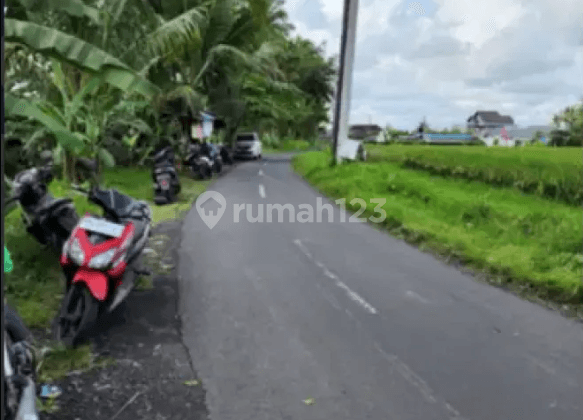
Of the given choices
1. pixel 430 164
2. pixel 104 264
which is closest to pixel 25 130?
pixel 104 264

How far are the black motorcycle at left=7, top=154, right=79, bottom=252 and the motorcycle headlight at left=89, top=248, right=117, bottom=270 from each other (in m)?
1.72

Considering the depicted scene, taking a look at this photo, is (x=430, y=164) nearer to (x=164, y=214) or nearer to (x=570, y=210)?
(x=570, y=210)

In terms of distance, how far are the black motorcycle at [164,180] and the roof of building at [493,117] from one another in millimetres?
88034

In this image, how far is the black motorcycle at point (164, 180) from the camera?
48.8ft

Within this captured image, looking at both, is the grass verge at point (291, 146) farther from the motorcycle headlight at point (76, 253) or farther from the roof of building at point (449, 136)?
the motorcycle headlight at point (76, 253)

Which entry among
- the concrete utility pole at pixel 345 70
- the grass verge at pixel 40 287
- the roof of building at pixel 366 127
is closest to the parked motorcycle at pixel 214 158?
the concrete utility pole at pixel 345 70

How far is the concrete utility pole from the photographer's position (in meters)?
20.7

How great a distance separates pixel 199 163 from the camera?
21.8 meters

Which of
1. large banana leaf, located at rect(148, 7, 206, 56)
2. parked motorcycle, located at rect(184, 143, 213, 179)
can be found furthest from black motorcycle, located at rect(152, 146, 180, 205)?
parked motorcycle, located at rect(184, 143, 213, 179)

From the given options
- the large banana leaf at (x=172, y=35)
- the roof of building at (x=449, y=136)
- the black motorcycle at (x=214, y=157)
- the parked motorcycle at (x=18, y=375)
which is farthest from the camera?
the roof of building at (x=449, y=136)

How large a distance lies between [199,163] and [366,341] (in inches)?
671

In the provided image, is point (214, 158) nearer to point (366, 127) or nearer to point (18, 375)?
point (18, 375)

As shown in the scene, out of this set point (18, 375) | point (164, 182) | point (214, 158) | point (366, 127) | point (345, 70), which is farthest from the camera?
point (366, 127)

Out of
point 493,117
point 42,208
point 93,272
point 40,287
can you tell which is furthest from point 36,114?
point 493,117
